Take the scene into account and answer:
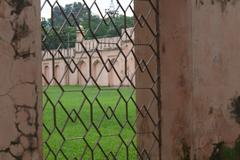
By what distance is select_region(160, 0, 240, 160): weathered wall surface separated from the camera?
340cm

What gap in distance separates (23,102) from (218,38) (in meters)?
1.48

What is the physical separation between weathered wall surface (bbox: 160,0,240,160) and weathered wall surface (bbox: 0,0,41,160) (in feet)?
3.57

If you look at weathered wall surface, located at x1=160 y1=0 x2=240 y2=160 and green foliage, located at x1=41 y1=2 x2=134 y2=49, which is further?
weathered wall surface, located at x1=160 y1=0 x2=240 y2=160

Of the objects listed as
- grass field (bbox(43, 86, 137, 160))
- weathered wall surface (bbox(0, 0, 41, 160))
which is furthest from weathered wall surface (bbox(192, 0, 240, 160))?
weathered wall surface (bbox(0, 0, 41, 160))

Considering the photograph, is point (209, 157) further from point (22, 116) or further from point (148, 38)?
point (22, 116)

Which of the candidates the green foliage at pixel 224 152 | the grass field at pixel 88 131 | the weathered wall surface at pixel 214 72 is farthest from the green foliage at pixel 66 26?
the green foliage at pixel 224 152

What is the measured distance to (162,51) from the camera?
3502 mm

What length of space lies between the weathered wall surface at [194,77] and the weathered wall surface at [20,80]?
1087 mm

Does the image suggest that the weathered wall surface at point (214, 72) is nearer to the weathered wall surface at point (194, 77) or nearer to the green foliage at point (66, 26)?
the weathered wall surface at point (194, 77)

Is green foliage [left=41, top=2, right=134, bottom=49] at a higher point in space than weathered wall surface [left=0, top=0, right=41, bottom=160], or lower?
higher

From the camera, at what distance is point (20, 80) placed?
2521 millimetres

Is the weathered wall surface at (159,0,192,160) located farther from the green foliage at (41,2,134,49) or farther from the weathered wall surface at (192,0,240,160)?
the green foliage at (41,2,134,49)

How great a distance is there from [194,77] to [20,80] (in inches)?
48.4

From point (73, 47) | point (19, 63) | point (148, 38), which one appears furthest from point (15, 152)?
point (148, 38)
